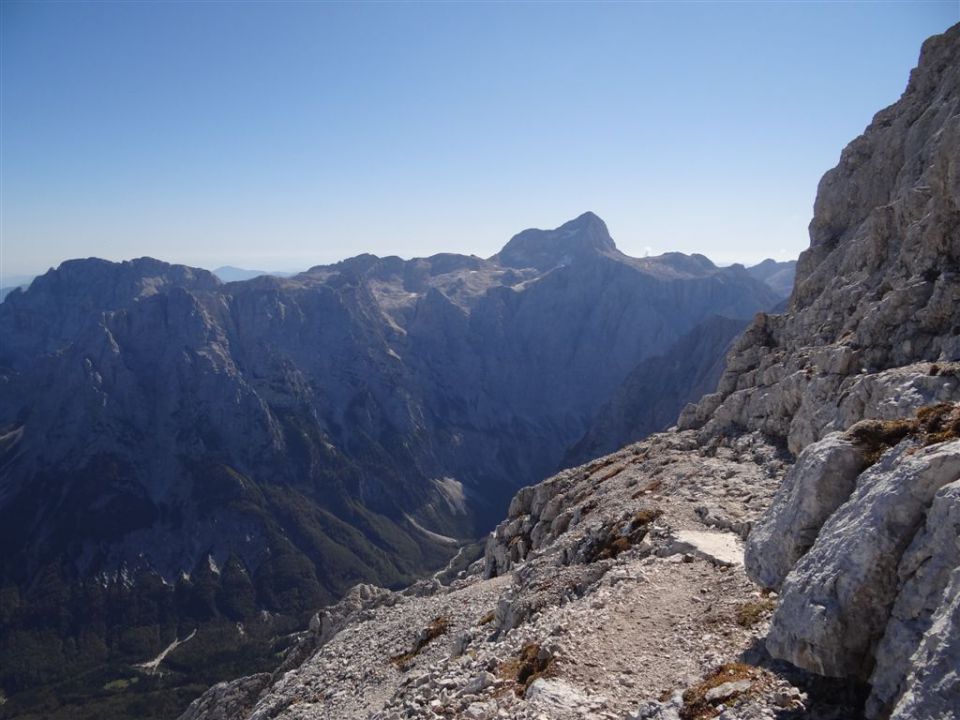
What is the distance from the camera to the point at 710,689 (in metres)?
15.3

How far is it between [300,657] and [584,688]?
58568 millimetres

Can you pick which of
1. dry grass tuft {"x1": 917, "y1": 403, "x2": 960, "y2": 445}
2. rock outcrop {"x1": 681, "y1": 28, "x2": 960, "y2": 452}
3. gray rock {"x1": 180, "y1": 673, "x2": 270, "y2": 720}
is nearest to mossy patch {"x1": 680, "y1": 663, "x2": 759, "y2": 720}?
dry grass tuft {"x1": 917, "y1": 403, "x2": 960, "y2": 445}

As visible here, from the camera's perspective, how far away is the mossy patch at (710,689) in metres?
14.7

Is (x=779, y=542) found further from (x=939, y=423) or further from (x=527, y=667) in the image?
(x=527, y=667)

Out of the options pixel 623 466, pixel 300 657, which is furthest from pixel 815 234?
pixel 300 657

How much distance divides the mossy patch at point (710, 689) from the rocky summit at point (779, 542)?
6 cm

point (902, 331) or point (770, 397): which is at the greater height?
point (902, 331)

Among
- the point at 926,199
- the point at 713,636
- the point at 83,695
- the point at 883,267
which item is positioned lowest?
the point at 83,695

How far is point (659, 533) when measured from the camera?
29.0m

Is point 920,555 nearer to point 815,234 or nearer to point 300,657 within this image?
point 815,234

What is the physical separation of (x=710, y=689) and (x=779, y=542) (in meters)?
4.49

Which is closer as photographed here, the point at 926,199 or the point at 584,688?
the point at 584,688

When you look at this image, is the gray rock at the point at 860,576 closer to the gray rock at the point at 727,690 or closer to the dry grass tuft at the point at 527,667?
the gray rock at the point at 727,690

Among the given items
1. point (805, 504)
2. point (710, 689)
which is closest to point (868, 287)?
point (805, 504)
